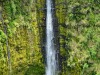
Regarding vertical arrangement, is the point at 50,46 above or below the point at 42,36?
below

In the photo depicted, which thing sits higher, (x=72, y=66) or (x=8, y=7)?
(x=8, y=7)

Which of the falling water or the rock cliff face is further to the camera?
the falling water

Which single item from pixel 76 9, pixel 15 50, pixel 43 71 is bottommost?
pixel 43 71

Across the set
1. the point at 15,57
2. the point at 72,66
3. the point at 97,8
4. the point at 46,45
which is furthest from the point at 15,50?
the point at 97,8

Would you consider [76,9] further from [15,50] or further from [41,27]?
[15,50]

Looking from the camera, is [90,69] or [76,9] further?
[76,9]

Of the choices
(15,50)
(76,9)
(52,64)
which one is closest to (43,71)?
(52,64)

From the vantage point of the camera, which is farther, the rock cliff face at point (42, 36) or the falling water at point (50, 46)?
the falling water at point (50, 46)
